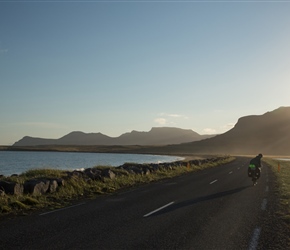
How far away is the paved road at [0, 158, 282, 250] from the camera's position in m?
7.59

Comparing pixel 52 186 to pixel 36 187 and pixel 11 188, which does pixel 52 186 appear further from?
pixel 11 188

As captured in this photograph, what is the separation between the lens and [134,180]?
79.9ft

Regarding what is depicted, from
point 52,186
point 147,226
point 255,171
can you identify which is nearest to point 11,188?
point 52,186

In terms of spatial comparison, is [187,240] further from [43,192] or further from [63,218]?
[43,192]

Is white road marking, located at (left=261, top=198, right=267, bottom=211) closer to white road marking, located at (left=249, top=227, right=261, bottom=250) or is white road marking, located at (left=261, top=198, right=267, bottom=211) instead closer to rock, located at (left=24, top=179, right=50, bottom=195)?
white road marking, located at (left=249, top=227, right=261, bottom=250)

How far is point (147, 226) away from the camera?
9.30 meters

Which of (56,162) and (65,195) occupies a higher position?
(56,162)

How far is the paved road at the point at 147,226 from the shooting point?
7.59 meters

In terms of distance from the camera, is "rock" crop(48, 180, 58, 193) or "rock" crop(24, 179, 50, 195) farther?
"rock" crop(48, 180, 58, 193)

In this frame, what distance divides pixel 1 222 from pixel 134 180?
1469cm

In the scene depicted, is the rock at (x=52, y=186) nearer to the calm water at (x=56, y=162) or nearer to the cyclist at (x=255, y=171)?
the cyclist at (x=255, y=171)

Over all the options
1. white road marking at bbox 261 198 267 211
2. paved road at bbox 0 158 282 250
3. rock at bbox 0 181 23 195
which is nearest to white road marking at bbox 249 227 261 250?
paved road at bbox 0 158 282 250

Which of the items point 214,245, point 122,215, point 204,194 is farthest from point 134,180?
point 214,245

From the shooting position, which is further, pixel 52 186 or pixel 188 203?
pixel 52 186
